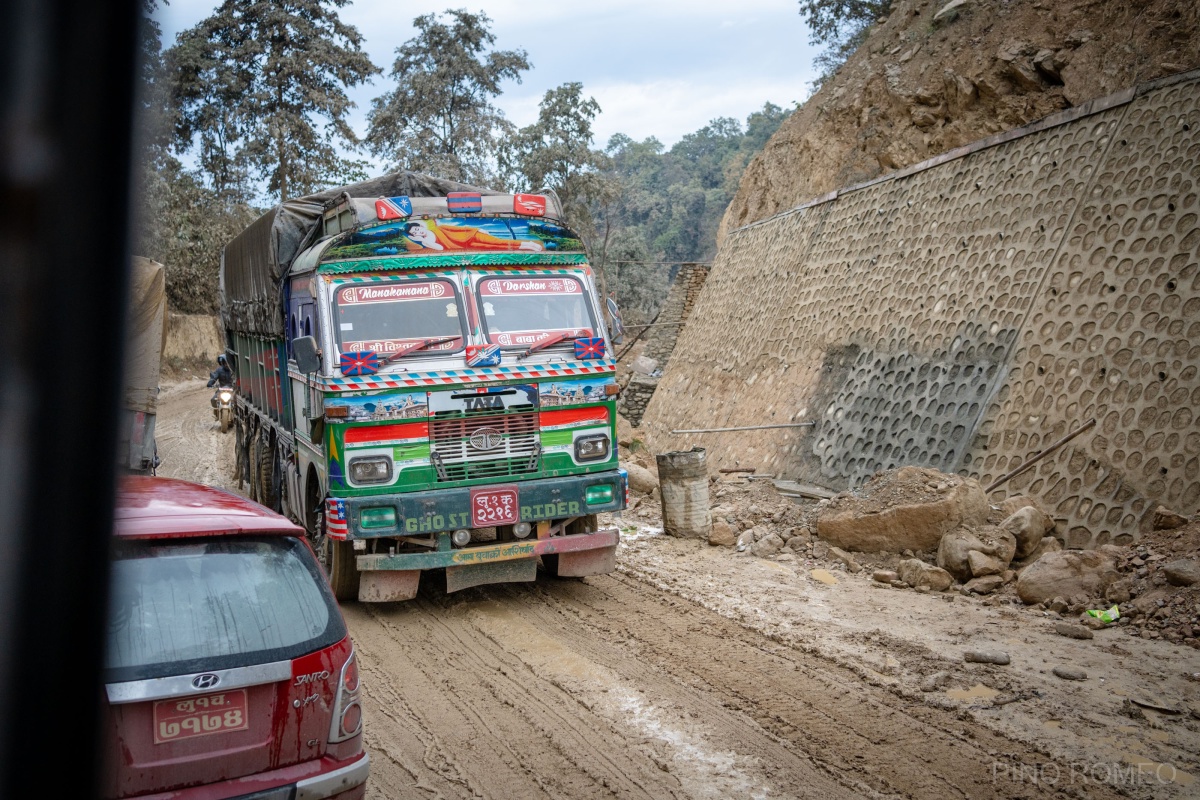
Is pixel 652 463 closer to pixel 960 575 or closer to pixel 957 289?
pixel 957 289

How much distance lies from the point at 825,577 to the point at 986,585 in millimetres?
1375

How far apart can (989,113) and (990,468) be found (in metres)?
8.75

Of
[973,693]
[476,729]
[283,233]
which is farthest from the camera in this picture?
[283,233]

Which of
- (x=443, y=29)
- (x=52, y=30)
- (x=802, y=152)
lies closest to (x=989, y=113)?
(x=802, y=152)

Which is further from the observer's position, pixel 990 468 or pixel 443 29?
pixel 443 29

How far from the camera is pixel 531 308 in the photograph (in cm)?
783

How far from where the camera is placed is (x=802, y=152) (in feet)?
66.1

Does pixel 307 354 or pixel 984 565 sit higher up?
pixel 307 354

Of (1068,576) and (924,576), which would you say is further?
(924,576)

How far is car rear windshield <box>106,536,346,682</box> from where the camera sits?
321 centimetres

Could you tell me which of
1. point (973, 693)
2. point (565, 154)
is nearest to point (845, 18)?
point (565, 154)

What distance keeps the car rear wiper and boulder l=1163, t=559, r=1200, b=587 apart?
4750 millimetres

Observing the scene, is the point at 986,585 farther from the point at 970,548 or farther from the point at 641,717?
the point at 641,717

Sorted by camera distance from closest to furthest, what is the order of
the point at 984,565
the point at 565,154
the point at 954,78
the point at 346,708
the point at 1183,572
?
the point at 346,708, the point at 1183,572, the point at 984,565, the point at 954,78, the point at 565,154
